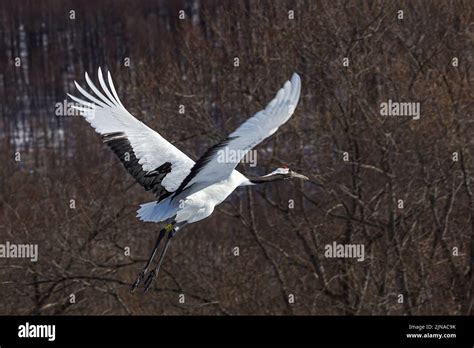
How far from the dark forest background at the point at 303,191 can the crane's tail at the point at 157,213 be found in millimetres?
7329

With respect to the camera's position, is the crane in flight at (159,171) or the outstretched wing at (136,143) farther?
the outstretched wing at (136,143)

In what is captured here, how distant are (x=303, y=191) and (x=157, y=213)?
9212mm

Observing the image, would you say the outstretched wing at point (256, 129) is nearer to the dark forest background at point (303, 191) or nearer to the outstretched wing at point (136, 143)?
the outstretched wing at point (136, 143)

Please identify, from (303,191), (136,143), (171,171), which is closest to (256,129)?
(171,171)

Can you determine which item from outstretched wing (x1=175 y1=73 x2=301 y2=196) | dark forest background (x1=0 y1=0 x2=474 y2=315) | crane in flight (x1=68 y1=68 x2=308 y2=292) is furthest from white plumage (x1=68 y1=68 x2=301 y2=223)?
dark forest background (x1=0 y1=0 x2=474 y2=315)

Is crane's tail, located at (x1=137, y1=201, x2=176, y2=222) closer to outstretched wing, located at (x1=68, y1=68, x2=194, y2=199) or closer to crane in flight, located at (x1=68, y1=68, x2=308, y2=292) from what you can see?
crane in flight, located at (x1=68, y1=68, x2=308, y2=292)

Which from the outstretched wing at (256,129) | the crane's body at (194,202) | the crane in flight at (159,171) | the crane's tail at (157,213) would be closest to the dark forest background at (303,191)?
the crane in flight at (159,171)

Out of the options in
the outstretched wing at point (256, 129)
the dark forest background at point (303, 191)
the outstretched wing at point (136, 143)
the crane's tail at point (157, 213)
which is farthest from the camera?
the dark forest background at point (303, 191)

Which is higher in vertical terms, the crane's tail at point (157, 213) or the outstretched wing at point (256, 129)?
the outstretched wing at point (256, 129)

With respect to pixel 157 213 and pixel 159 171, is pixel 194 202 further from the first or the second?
pixel 159 171

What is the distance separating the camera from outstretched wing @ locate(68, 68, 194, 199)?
1388cm

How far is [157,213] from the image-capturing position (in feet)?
44.4

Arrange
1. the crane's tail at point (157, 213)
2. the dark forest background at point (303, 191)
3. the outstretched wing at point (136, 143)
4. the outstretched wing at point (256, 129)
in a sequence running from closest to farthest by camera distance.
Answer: the outstretched wing at point (256, 129) → the crane's tail at point (157, 213) → the outstretched wing at point (136, 143) → the dark forest background at point (303, 191)

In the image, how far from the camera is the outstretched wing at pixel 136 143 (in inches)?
546
